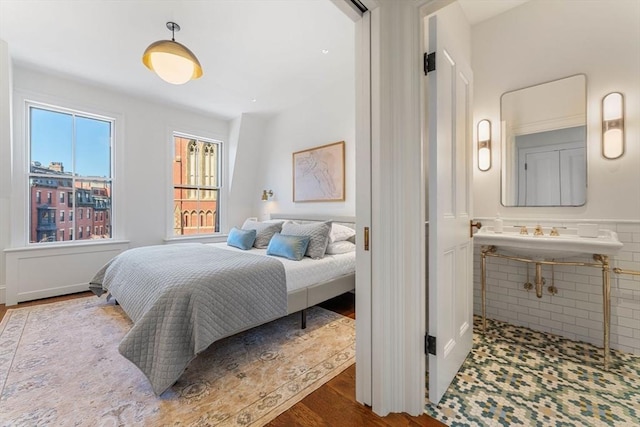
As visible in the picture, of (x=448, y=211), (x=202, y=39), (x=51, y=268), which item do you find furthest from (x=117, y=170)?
(x=448, y=211)

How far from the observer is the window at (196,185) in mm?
4555

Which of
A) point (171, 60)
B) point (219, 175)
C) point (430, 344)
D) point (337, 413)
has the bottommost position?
point (337, 413)

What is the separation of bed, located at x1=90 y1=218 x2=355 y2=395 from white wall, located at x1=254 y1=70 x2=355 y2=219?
1379 millimetres

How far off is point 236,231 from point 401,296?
2728 mm

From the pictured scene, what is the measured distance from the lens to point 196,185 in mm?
4781

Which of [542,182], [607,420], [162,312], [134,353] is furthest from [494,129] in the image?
[134,353]

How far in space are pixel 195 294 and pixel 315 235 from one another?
144 cm

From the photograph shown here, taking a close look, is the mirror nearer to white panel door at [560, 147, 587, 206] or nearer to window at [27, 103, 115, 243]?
white panel door at [560, 147, 587, 206]

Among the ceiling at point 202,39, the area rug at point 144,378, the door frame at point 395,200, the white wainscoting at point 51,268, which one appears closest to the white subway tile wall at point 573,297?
the area rug at point 144,378

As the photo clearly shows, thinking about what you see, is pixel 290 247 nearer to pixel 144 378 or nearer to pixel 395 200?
pixel 144 378

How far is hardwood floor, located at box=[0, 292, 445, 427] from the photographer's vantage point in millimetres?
1341

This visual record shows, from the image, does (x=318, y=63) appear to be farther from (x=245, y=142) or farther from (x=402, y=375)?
(x=402, y=375)

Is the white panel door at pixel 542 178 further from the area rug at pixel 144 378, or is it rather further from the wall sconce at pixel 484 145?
the area rug at pixel 144 378

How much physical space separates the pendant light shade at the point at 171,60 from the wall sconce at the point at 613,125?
3234 mm
